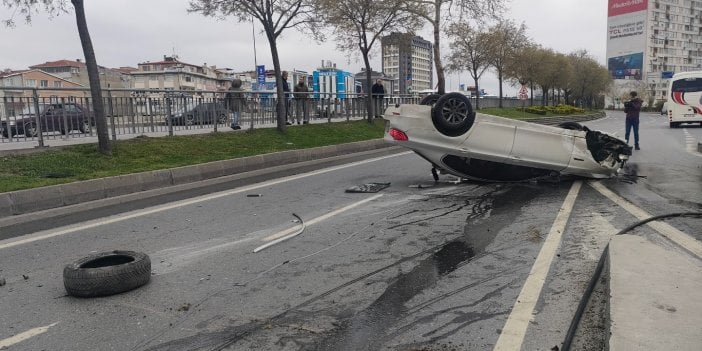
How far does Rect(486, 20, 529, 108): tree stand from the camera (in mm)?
46906

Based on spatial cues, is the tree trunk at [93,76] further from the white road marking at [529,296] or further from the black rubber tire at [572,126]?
the white road marking at [529,296]

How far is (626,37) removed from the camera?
134750mm

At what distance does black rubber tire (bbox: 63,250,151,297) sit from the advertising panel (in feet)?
483

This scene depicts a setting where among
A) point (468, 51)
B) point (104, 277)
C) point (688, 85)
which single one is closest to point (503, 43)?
point (468, 51)

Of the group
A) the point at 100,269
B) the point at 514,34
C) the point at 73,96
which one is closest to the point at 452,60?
the point at 514,34

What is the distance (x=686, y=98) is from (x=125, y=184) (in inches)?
1219

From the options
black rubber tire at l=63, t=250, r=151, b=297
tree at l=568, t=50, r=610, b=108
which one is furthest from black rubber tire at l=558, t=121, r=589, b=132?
tree at l=568, t=50, r=610, b=108

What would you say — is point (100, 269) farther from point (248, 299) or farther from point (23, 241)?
point (23, 241)

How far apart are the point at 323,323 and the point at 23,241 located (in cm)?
464

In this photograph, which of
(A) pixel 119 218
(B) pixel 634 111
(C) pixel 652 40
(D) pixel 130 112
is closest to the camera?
(A) pixel 119 218

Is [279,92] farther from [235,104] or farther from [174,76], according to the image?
[174,76]

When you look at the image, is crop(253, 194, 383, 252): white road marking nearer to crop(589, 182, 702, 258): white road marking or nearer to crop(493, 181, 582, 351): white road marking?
crop(493, 181, 582, 351): white road marking

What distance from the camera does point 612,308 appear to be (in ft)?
11.4

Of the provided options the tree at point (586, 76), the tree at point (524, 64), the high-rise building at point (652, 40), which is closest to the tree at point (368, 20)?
the tree at point (524, 64)
